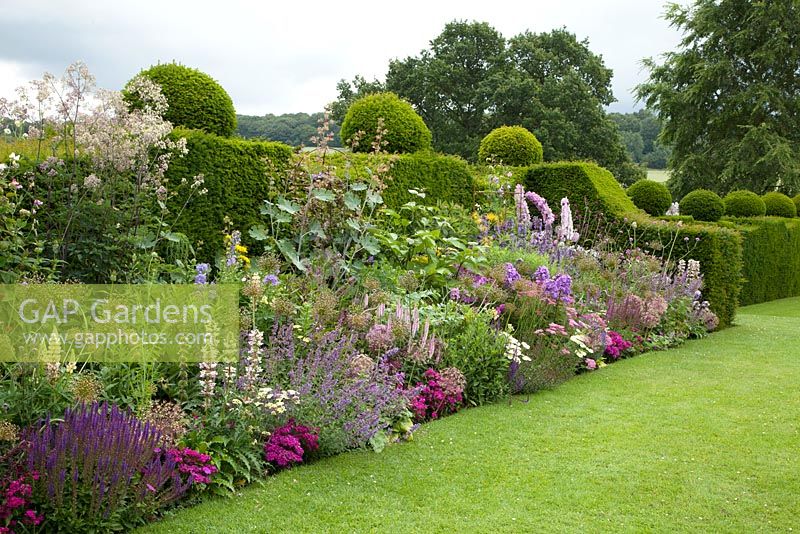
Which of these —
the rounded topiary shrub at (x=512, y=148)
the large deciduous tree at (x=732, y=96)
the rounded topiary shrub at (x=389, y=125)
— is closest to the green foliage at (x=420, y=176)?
the rounded topiary shrub at (x=389, y=125)

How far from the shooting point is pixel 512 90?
25.0 m

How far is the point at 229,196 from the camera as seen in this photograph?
6688mm

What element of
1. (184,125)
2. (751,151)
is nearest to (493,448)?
(184,125)

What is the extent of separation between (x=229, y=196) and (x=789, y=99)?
25.1 metres

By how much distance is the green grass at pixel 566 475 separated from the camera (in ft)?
10.8

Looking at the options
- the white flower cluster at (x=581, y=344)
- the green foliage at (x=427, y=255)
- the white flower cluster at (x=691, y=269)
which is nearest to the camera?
the white flower cluster at (x=581, y=344)

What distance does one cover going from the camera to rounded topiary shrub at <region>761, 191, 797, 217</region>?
19.0 meters

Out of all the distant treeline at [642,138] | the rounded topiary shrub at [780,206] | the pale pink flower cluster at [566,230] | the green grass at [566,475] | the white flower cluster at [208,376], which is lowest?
the green grass at [566,475]

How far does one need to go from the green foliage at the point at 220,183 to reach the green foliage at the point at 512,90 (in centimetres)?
1834

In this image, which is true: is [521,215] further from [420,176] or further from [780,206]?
[780,206]

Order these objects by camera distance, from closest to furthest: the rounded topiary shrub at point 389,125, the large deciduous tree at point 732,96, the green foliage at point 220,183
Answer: the green foliage at point 220,183 < the rounded topiary shrub at point 389,125 < the large deciduous tree at point 732,96

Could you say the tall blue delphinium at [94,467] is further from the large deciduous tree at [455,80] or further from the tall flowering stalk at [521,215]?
the large deciduous tree at [455,80]

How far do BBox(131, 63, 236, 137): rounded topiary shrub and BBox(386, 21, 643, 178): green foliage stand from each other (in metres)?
17.6

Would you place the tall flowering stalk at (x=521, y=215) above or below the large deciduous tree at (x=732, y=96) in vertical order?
below
